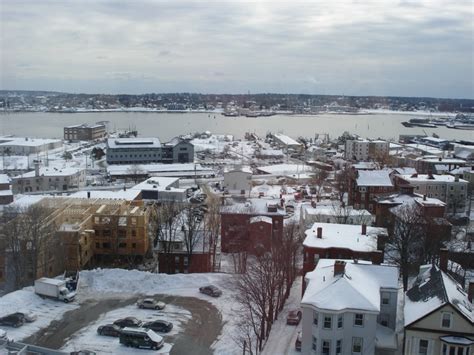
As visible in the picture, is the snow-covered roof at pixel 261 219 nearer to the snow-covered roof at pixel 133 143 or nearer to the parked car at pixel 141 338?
the parked car at pixel 141 338

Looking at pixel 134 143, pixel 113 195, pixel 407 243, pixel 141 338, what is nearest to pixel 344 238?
pixel 407 243

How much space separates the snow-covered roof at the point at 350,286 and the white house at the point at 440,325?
2.19 ft

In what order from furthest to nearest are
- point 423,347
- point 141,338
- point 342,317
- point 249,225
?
point 249,225, point 141,338, point 342,317, point 423,347

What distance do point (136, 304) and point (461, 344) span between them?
7307mm

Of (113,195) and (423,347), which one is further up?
(423,347)

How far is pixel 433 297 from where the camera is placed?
29.1 feet

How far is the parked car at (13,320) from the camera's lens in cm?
1126

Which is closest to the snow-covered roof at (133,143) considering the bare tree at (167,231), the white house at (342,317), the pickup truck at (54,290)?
the bare tree at (167,231)

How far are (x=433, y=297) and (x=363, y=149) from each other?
139 ft

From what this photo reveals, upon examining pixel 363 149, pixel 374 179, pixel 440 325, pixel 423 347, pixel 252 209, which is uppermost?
pixel 374 179

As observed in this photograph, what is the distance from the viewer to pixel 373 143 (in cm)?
4969

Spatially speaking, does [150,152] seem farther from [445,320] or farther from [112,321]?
[445,320]

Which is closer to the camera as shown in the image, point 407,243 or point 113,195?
point 407,243

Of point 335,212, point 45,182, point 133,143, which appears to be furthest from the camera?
point 133,143
